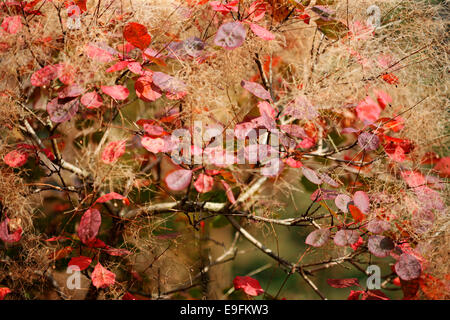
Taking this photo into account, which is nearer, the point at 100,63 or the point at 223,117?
the point at 100,63

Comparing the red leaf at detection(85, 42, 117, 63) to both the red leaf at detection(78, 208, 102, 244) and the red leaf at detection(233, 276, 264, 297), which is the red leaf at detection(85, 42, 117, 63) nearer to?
the red leaf at detection(78, 208, 102, 244)

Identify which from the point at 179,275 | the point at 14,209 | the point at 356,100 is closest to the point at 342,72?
the point at 356,100

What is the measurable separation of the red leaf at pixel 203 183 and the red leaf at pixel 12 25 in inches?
16.4

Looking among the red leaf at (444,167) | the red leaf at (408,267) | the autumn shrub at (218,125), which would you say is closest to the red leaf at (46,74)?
the autumn shrub at (218,125)

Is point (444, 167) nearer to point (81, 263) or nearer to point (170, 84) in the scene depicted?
point (170, 84)

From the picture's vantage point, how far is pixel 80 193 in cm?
76

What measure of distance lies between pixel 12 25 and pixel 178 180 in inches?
16.0

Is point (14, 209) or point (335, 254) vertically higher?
point (14, 209)

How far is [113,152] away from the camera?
2.41ft

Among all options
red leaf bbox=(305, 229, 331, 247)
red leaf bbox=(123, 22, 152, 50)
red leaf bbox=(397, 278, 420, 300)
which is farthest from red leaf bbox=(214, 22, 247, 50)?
red leaf bbox=(397, 278, 420, 300)

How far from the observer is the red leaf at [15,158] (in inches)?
27.5
